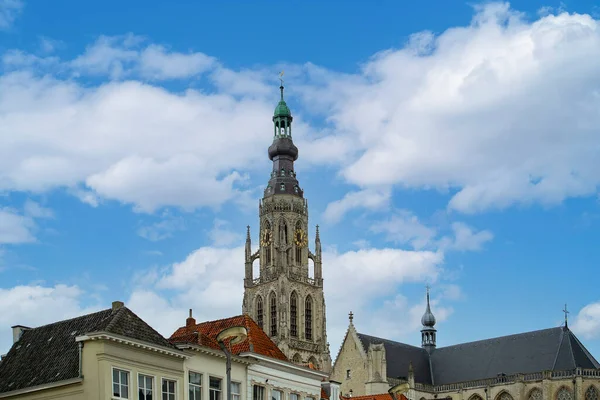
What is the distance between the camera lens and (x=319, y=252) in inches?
4882

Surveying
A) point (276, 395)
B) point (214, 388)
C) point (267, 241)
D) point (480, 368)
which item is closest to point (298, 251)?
point (267, 241)

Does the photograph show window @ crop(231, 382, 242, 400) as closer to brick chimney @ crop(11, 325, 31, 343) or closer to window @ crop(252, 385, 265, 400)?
window @ crop(252, 385, 265, 400)

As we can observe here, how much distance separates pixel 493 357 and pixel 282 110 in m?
44.6

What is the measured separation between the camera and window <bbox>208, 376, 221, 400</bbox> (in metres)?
35.6

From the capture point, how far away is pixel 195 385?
34812 millimetres

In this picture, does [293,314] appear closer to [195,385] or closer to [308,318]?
[308,318]

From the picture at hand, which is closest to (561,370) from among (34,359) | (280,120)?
(280,120)

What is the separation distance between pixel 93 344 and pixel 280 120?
99802 millimetres

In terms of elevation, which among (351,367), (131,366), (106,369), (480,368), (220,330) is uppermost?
(351,367)

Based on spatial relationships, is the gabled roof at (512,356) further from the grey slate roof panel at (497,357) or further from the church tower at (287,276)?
the church tower at (287,276)

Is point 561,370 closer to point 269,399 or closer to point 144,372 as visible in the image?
point 269,399

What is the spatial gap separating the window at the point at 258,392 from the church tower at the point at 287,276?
73913mm

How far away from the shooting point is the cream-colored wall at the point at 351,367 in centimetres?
9707

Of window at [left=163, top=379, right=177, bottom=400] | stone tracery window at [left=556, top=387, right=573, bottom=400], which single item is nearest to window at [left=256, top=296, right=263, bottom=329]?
stone tracery window at [left=556, top=387, right=573, bottom=400]
